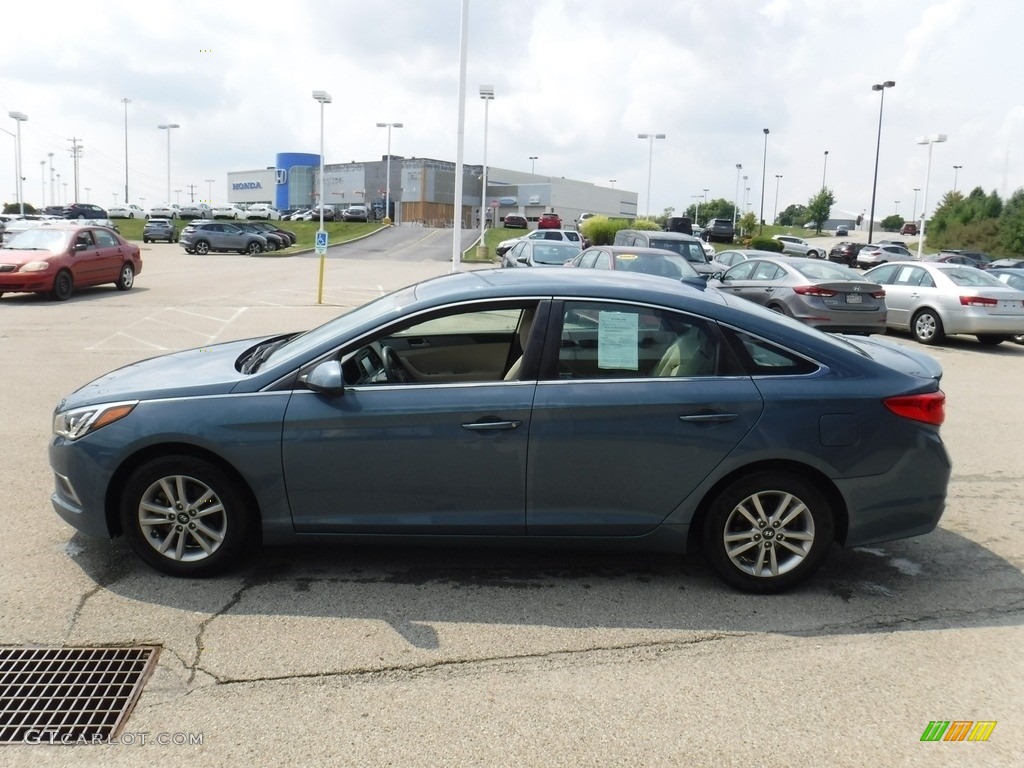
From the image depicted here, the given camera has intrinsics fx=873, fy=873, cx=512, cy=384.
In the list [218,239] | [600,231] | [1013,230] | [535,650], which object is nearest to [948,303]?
[535,650]

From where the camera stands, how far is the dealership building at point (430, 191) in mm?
102812

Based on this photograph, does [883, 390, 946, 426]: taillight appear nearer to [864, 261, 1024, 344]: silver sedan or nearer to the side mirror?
the side mirror

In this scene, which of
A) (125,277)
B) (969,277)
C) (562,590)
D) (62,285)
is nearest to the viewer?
(562,590)

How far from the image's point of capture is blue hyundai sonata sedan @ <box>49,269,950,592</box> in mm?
4305

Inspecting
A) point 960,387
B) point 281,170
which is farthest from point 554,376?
point 281,170

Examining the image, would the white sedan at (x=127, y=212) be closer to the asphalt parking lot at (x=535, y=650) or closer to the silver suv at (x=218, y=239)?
the silver suv at (x=218, y=239)

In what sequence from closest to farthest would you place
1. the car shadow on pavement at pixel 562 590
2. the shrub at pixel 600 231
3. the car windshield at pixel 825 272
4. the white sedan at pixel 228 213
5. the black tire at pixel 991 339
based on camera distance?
1. the car shadow on pavement at pixel 562 590
2. the car windshield at pixel 825 272
3. the black tire at pixel 991 339
4. the shrub at pixel 600 231
5. the white sedan at pixel 228 213

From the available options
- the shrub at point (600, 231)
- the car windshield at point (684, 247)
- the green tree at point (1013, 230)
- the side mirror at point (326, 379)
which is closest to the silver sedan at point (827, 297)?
the car windshield at point (684, 247)

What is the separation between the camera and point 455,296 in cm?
454

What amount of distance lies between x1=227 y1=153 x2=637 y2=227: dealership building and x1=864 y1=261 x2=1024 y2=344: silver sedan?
266ft

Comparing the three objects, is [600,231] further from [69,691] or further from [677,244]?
[69,691]

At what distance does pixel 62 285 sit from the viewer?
60.4ft

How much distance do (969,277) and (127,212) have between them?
2966 inches

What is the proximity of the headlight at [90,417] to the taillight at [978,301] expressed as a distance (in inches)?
578
